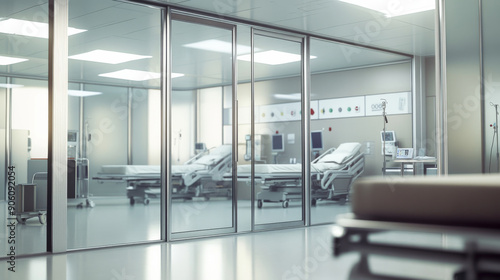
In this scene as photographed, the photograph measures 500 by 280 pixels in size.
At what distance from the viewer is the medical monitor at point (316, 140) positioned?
852cm

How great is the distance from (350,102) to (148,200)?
3.97 m

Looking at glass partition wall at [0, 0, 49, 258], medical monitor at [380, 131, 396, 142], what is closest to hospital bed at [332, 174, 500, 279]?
glass partition wall at [0, 0, 49, 258]

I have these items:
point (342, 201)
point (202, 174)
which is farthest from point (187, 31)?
point (342, 201)

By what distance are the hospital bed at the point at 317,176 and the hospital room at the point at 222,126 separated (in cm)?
3

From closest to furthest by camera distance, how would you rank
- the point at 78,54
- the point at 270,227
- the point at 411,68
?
the point at 78,54 → the point at 270,227 → the point at 411,68

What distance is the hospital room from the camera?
4547 millimetres

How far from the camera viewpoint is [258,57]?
26.2 feet

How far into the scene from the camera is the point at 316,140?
28.8 feet

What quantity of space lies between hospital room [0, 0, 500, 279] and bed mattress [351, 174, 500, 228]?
1 centimetres

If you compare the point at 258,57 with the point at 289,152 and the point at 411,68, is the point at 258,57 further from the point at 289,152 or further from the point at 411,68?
the point at 411,68

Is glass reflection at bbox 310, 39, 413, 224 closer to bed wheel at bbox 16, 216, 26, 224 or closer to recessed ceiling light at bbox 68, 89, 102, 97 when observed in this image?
recessed ceiling light at bbox 68, 89, 102, 97

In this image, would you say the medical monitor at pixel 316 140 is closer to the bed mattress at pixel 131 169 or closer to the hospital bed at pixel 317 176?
the hospital bed at pixel 317 176

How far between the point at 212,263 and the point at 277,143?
3.35m

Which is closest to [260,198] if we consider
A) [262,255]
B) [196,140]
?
[196,140]
